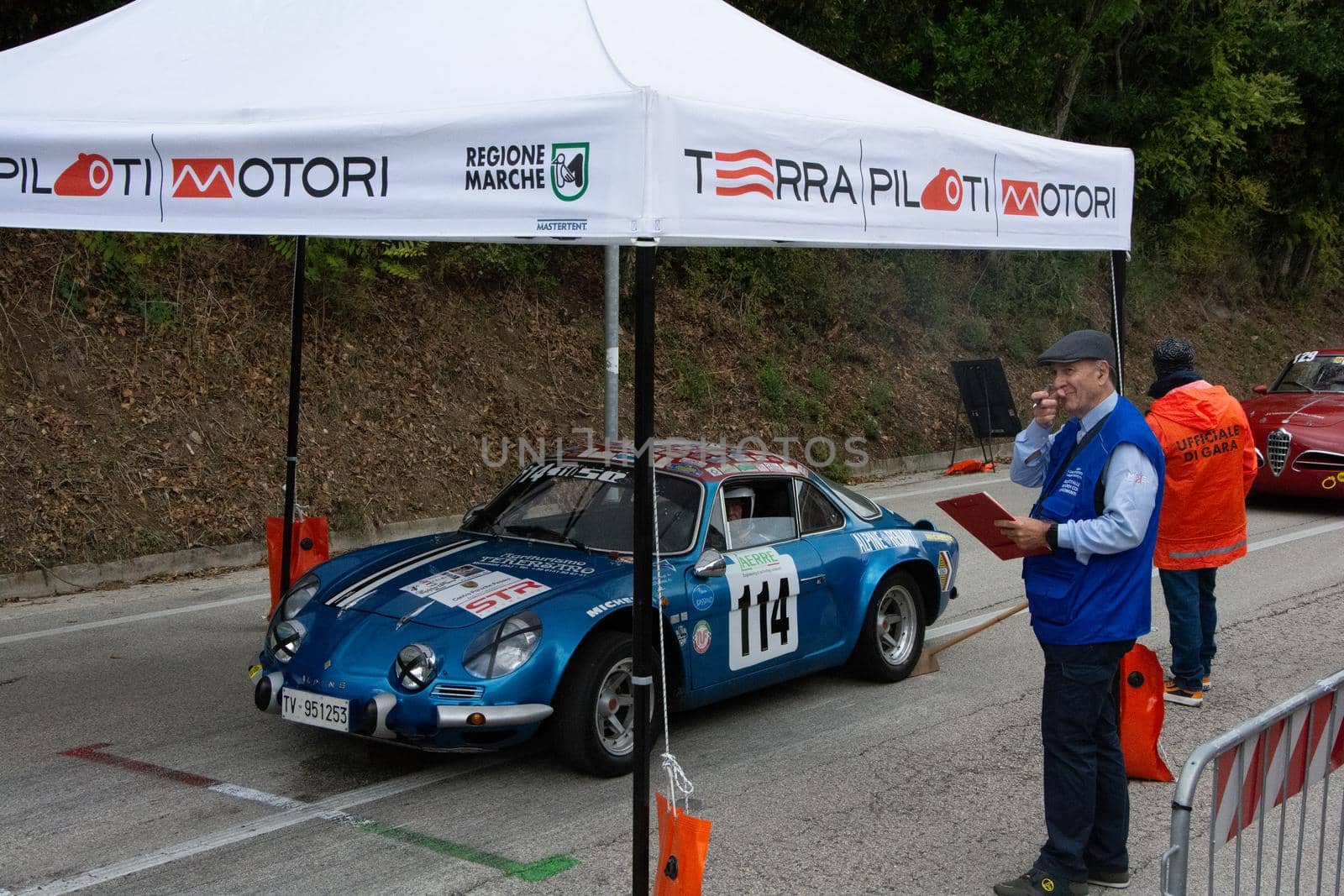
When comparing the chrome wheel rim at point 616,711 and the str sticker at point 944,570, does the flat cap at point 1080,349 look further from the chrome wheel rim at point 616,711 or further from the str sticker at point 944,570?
the str sticker at point 944,570

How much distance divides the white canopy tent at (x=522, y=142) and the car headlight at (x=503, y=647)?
106 cm

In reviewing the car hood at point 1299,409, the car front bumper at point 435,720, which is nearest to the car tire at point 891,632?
the car front bumper at point 435,720

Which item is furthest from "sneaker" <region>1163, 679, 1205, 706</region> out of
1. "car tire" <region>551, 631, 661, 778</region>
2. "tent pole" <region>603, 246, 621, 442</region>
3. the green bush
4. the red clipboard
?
the green bush

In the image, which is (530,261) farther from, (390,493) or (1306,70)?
(1306,70)

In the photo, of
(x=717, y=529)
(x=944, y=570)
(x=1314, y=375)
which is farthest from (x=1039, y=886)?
(x=1314, y=375)

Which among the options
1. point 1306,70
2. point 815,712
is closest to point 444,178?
point 815,712

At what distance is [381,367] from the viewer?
1346 centimetres

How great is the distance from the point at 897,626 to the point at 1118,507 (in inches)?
119

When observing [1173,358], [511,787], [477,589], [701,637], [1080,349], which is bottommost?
[511,787]

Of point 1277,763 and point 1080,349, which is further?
point 1080,349

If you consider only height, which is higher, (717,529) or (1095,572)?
(717,529)

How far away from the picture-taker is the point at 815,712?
6.45 metres

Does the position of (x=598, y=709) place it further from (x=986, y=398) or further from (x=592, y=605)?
(x=986, y=398)

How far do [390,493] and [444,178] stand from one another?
8063 millimetres
